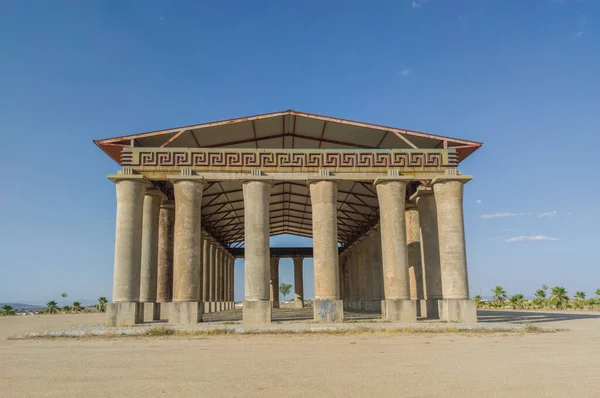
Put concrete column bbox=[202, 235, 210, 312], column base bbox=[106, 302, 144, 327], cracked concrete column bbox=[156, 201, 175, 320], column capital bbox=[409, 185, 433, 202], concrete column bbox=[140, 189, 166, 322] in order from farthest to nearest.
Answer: concrete column bbox=[202, 235, 210, 312], cracked concrete column bbox=[156, 201, 175, 320], column capital bbox=[409, 185, 433, 202], concrete column bbox=[140, 189, 166, 322], column base bbox=[106, 302, 144, 327]

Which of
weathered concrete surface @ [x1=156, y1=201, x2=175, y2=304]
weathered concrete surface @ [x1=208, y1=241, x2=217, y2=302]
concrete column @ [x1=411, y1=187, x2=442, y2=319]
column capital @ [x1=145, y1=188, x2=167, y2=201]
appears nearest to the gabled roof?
column capital @ [x1=145, y1=188, x2=167, y2=201]

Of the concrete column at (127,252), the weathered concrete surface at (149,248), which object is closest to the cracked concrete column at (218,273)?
the weathered concrete surface at (149,248)

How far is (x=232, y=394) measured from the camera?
6734 millimetres

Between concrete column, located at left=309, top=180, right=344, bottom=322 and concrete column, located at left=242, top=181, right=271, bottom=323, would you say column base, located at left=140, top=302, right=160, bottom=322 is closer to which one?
concrete column, located at left=242, top=181, right=271, bottom=323

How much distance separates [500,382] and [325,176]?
1442 centimetres

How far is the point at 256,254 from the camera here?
19938mm

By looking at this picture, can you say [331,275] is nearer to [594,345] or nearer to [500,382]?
[594,345]

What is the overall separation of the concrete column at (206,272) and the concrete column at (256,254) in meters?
17.7

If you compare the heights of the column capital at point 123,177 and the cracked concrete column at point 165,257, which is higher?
the column capital at point 123,177

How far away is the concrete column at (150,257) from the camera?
74.5 feet

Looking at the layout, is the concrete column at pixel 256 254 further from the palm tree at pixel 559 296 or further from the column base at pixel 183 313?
the palm tree at pixel 559 296

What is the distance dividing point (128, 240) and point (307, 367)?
13.3 metres

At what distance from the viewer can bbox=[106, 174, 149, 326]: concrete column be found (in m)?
19.1

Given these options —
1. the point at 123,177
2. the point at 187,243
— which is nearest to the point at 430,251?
the point at 187,243
